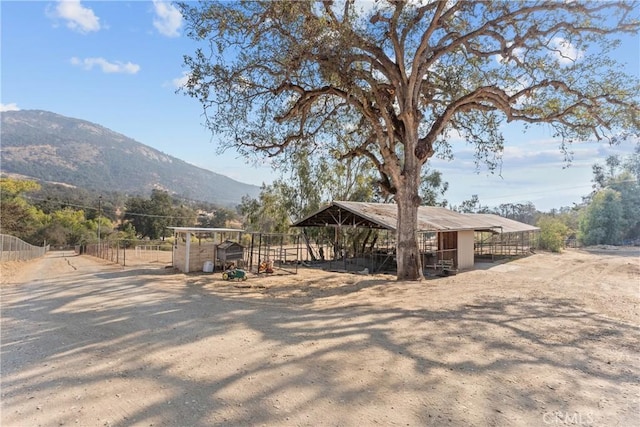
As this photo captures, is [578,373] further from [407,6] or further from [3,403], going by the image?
[407,6]

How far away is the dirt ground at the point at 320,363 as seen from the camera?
3225 mm

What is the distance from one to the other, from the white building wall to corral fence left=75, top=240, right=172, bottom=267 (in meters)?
18.1

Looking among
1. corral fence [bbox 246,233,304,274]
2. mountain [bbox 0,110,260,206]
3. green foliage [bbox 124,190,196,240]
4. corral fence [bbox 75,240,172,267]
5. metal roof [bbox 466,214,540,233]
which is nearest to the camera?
corral fence [bbox 246,233,304,274]

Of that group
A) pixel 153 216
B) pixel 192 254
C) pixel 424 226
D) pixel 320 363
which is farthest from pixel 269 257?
pixel 153 216

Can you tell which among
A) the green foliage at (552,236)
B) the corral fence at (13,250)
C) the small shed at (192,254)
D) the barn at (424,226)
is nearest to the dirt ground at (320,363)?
the small shed at (192,254)

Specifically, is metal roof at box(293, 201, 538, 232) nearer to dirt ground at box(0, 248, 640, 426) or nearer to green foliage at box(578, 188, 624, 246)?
dirt ground at box(0, 248, 640, 426)

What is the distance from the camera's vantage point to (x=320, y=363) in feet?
14.4

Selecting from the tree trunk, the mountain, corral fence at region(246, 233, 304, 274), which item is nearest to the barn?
corral fence at region(246, 233, 304, 274)

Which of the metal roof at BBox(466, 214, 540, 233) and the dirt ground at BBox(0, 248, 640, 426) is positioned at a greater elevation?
the metal roof at BBox(466, 214, 540, 233)

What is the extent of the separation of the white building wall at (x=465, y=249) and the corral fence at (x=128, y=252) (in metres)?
18.1

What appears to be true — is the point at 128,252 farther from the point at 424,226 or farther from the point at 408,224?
the point at 408,224

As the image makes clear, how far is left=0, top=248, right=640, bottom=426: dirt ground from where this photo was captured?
3225 millimetres

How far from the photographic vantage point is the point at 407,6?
11.6 meters

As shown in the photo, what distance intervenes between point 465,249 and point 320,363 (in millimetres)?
18497
